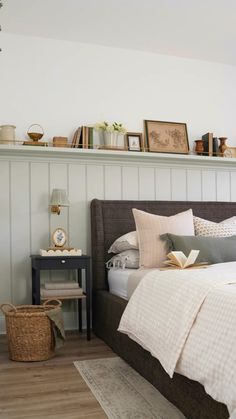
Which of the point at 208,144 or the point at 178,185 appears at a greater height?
the point at 208,144

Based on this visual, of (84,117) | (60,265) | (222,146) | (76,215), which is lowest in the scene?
(60,265)

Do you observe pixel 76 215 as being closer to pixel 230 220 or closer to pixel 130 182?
pixel 130 182

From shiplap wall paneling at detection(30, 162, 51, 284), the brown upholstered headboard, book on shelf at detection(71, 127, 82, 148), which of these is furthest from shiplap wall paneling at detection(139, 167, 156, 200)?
shiplap wall paneling at detection(30, 162, 51, 284)

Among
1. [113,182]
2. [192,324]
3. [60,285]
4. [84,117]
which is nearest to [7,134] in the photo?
[84,117]

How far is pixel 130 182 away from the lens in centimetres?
413

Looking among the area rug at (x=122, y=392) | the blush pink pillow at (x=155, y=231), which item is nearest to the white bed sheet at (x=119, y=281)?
the blush pink pillow at (x=155, y=231)

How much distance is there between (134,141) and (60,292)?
1527 mm

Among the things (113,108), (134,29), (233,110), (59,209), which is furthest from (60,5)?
(233,110)

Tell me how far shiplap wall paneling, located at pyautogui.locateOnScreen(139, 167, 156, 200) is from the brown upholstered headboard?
0.15 meters

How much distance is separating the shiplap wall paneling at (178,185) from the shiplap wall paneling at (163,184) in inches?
1.6

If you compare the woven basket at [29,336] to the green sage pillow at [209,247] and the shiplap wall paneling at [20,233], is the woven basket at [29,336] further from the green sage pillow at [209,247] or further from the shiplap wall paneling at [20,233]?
the green sage pillow at [209,247]

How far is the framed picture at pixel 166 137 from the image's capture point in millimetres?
4209

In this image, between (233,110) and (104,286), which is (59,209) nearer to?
(104,286)

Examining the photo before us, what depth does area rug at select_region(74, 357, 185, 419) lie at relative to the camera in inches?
82.7
